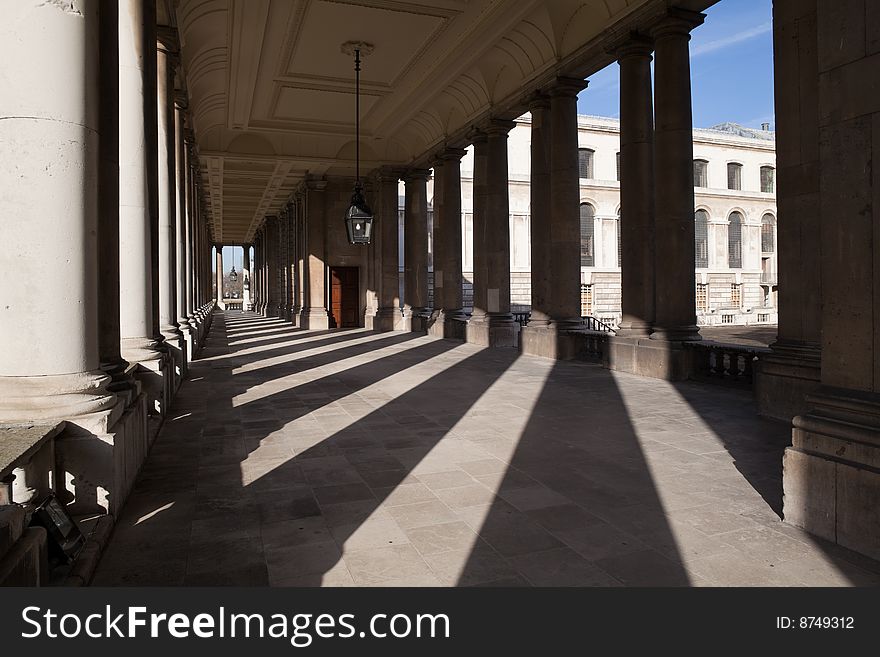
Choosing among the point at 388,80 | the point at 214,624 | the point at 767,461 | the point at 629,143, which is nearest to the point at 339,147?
the point at 388,80

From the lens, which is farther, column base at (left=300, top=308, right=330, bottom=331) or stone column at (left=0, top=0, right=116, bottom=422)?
column base at (left=300, top=308, right=330, bottom=331)

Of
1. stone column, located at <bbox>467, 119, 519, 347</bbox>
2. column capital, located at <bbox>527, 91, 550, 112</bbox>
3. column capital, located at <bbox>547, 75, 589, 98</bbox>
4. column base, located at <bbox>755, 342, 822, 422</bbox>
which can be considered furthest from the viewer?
stone column, located at <bbox>467, 119, 519, 347</bbox>

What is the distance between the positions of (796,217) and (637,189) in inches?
220

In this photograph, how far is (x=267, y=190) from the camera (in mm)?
37219

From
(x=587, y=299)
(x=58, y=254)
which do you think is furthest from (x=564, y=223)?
(x=587, y=299)

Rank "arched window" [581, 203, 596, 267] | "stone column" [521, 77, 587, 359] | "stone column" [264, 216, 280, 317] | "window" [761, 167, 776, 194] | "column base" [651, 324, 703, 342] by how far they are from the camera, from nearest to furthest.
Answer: "column base" [651, 324, 703, 342] < "stone column" [521, 77, 587, 359] < "stone column" [264, 216, 280, 317] < "arched window" [581, 203, 596, 267] < "window" [761, 167, 776, 194]

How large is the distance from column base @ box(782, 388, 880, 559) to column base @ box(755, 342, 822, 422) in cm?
413

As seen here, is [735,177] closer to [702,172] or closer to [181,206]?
[702,172]

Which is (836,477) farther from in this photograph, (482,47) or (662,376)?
(482,47)

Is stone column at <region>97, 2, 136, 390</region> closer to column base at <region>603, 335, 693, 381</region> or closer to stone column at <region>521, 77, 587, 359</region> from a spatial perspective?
column base at <region>603, 335, 693, 381</region>

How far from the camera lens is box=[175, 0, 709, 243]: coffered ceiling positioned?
15.8 metres

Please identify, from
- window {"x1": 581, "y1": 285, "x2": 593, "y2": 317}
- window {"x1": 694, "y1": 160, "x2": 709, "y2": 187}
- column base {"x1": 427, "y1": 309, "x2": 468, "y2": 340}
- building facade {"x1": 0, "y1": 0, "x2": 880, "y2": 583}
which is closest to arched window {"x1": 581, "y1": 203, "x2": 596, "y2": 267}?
window {"x1": 581, "y1": 285, "x2": 593, "y2": 317}

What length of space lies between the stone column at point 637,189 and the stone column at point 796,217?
4.80 m

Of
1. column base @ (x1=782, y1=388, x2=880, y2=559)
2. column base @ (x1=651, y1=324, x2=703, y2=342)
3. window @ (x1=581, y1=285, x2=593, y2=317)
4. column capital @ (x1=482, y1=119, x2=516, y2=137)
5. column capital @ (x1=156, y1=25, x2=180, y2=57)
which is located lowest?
column base @ (x1=782, y1=388, x2=880, y2=559)
